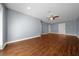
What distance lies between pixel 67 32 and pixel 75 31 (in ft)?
3.57

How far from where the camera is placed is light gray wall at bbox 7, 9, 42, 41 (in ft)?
17.5

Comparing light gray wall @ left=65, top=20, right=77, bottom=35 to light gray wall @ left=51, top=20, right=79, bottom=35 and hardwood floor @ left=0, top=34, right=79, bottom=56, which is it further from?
hardwood floor @ left=0, top=34, right=79, bottom=56

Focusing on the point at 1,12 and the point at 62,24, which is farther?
the point at 62,24

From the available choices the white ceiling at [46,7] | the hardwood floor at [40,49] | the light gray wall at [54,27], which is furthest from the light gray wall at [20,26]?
the light gray wall at [54,27]

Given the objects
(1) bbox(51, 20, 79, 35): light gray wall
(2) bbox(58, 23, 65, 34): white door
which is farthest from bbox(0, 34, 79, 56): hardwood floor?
(2) bbox(58, 23, 65, 34): white door

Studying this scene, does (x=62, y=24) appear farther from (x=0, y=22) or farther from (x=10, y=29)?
(x=0, y=22)

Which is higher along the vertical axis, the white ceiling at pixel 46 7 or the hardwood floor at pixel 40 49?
the white ceiling at pixel 46 7

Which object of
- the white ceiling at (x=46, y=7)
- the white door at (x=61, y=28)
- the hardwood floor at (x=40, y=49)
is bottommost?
the hardwood floor at (x=40, y=49)


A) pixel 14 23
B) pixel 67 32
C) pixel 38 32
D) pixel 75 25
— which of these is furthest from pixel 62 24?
pixel 14 23

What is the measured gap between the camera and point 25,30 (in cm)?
655

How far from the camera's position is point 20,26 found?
6.10 metres

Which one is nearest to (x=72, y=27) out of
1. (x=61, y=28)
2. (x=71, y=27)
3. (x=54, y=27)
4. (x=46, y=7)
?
(x=71, y=27)

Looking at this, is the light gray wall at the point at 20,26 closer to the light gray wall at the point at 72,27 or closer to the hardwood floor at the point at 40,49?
the hardwood floor at the point at 40,49

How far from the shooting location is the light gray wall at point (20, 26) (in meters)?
5.34
